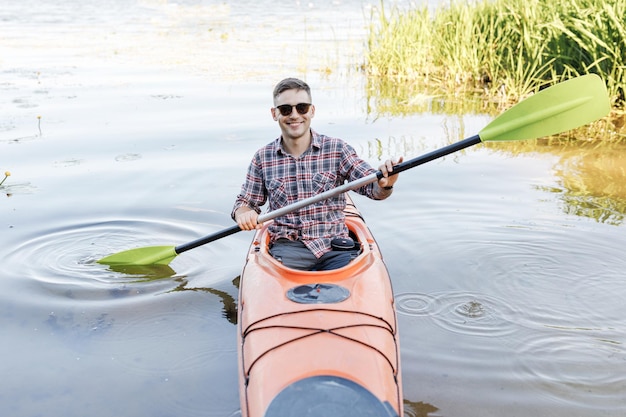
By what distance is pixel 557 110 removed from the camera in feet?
12.0

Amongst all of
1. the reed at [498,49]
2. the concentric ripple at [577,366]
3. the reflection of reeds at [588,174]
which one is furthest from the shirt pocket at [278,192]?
the reed at [498,49]

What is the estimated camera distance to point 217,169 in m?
6.19

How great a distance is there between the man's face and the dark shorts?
0.59m

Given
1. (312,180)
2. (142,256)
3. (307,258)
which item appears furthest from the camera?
(142,256)

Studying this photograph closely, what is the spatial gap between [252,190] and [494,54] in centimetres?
564

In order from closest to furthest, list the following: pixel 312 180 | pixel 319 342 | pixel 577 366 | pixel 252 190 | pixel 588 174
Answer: pixel 319 342, pixel 577 366, pixel 312 180, pixel 252 190, pixel 588 174

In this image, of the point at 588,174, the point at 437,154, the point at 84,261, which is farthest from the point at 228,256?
the point at 588,174

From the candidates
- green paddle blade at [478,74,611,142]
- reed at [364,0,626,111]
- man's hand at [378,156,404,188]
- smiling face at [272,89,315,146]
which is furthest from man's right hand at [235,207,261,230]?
reed at [364,0,626,111]

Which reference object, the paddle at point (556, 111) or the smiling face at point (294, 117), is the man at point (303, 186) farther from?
the paddle at point (556, 111)

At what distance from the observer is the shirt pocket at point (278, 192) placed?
11.9ft

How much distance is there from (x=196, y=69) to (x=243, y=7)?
1282 cm

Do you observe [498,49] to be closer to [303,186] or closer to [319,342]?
[303,186]

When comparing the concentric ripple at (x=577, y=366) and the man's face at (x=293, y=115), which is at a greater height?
the man's face at (x=293, y=115)

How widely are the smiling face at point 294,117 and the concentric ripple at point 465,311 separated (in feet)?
3.66
